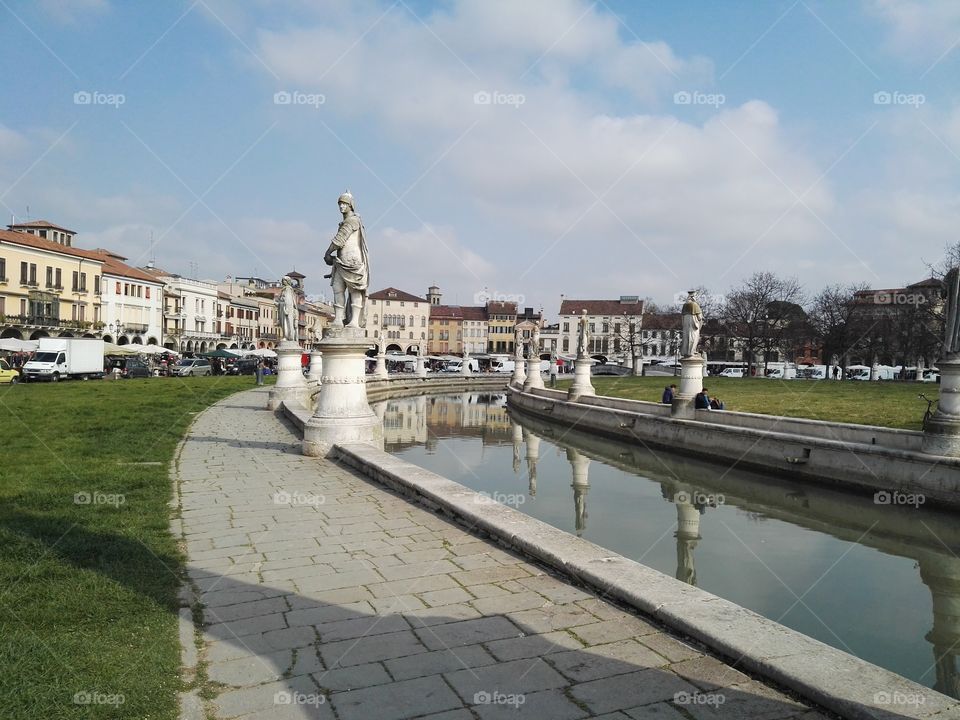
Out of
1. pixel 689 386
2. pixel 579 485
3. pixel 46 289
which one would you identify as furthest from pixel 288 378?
pixel 46 289

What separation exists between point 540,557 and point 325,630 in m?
1.75

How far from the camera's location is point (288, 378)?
1980cm

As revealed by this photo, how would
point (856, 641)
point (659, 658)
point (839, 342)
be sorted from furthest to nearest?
point (839, 342) < point (856, 641) < point (659, 658)

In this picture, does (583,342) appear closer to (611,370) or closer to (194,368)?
(194,368)

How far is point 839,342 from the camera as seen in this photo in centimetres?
5541

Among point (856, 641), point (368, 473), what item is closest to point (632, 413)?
point (368, 473)

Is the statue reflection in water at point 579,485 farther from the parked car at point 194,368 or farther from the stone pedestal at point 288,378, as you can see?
the parked car at point 194,368

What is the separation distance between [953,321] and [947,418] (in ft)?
5.55

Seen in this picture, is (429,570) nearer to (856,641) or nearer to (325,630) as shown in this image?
(325,630)

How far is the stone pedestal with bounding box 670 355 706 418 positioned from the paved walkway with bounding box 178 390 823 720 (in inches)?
506

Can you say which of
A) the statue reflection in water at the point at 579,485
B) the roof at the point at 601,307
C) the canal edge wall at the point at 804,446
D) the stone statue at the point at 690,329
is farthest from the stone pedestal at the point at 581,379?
the roof at the point at 601,307

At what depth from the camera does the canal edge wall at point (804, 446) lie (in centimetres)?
1058

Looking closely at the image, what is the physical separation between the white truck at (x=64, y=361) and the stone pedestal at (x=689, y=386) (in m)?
31.7

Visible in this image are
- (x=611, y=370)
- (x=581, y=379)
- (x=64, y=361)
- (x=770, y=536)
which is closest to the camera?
(x=770, y=536)
